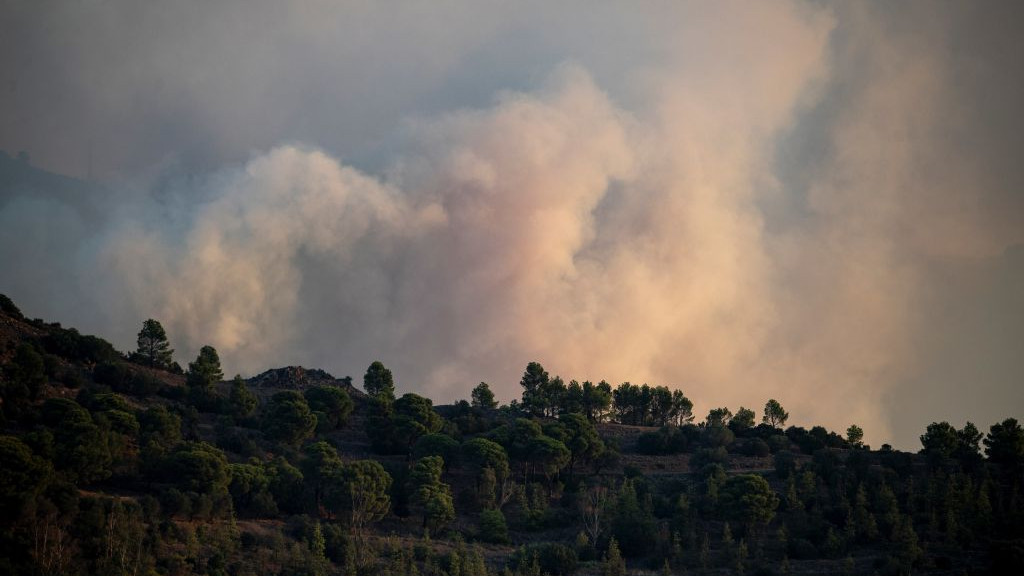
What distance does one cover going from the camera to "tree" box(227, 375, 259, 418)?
5192 inches

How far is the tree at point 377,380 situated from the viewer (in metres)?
156

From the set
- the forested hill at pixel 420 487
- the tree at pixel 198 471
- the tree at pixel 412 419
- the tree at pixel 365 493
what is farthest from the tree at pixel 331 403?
the tree at pixel 198 471

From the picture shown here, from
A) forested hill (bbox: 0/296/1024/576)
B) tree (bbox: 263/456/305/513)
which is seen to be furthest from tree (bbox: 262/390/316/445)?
tree (bbox: 263/456/305/513)

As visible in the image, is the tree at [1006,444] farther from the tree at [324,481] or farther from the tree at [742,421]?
the tree at [324,481]

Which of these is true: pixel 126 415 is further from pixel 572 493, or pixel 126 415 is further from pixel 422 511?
pixel 572 493

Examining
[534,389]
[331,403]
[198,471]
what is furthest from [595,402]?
[198,471]

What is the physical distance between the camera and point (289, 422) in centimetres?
12519

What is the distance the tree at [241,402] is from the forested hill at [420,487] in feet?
1.31

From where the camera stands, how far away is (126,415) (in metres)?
107

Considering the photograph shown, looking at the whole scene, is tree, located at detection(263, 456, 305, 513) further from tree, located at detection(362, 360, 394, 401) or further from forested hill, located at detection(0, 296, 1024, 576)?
tree, located at detection(362, 360, 394, 401)

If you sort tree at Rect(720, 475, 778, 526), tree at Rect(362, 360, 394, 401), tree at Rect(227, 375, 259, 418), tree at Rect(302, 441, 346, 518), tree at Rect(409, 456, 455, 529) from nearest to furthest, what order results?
tree at Rect(302, 441, 346, 518)
tree at Rect(720, 475, 778, 526)
tree at Rect(409, 456, 455, 529)
tree at Rect(227, 375, 259, 418)
tree at Rect(362, 360, 394, 401)

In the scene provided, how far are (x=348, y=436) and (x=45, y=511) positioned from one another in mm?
58512

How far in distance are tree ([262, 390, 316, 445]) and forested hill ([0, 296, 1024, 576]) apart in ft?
0.92

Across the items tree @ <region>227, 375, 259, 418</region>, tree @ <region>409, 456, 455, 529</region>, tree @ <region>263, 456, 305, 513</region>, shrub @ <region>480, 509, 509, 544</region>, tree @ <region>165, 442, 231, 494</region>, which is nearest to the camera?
tree @ <region>165, 442, 231, 494</region>
